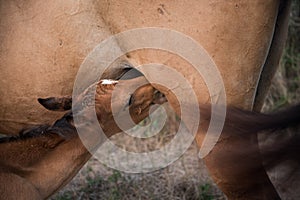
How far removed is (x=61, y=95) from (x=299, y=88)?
2772 millimetres

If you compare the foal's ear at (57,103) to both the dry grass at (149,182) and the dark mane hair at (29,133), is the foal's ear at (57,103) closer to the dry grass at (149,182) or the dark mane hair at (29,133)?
the dark mane hair at (29,133)

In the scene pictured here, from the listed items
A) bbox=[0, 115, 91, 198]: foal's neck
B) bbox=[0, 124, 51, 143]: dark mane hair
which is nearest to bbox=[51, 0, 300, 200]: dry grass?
bbox=[0, 115, 91, 198]: foal's neck

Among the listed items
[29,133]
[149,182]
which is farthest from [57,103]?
[149,182]

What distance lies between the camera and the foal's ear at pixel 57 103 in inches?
89.7

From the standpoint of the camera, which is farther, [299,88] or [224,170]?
[299,88]

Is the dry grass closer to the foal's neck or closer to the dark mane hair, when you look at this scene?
the foal's neck

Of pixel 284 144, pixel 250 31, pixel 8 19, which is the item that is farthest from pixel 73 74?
pixel 284 144

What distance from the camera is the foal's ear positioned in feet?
7.47

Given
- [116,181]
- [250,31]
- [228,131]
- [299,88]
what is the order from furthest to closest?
[299,88]
[116,181]
[250,31]
[228,131]

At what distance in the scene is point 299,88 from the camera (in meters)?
4.79

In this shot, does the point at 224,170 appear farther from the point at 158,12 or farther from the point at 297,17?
the point at 297,17

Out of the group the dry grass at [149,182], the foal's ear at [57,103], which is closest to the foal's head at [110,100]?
the foal's ear at [57,103]

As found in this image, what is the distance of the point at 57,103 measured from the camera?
2301 mm

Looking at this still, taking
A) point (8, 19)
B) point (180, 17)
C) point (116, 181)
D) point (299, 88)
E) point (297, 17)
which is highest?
point (8, 19)
